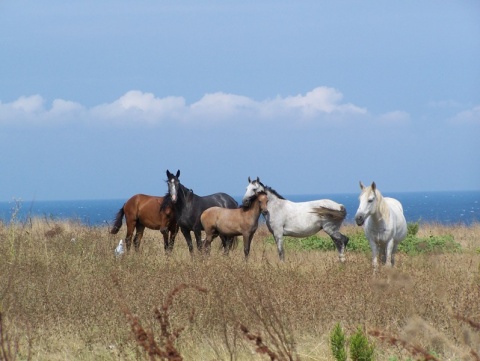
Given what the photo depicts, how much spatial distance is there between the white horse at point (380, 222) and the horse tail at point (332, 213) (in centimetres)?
169

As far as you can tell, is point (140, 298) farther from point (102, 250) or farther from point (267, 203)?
point (267, 203)

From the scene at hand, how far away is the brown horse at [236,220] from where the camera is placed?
14547 mm

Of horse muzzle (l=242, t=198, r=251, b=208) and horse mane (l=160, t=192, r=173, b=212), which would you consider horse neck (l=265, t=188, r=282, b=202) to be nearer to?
horse muzzle (l=242, t=198, r=251, b=208)

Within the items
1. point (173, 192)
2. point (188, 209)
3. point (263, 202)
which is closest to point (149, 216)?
point (188, 209)

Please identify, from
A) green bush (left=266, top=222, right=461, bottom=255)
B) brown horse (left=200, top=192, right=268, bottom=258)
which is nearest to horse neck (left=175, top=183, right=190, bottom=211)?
brown horse (left=200, top=192, right=268, bottom=258)

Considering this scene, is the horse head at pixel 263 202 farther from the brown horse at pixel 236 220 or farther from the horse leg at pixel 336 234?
the horse leg at pixel 336 234

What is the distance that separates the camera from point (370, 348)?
18.3ft

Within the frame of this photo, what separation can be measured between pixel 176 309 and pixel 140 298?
1.37 ft

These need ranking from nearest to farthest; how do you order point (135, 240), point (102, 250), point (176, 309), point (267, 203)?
point (176, 309) < point (102, 250) < point (267, 203) < point (135, 240)

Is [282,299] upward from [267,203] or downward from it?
downward

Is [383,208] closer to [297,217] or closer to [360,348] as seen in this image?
[297,217]

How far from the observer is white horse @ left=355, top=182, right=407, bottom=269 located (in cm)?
1208

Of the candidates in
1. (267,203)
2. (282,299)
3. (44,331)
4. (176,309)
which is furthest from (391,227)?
(44,331)

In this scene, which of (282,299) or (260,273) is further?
(260,273)
